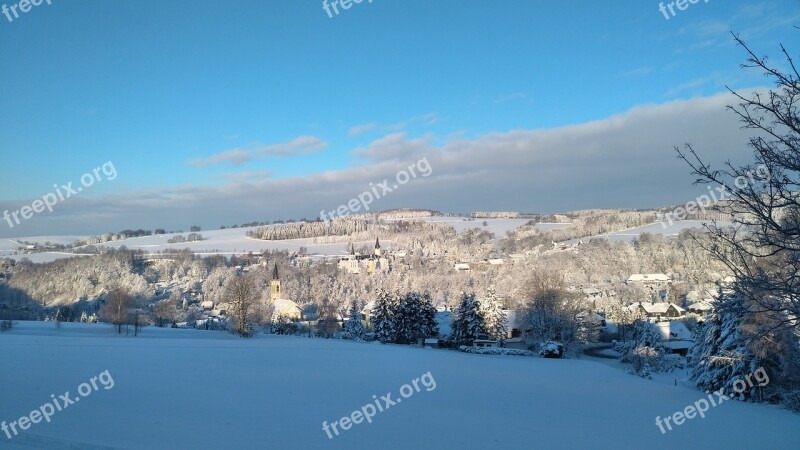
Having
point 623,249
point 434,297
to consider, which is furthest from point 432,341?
point 623,249

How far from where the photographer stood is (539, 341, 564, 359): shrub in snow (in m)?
29.2

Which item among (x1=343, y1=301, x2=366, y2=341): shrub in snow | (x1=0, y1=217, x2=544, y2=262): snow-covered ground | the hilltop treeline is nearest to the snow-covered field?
(x1=343, y1=301, x2=366, y2=341): shrub in snow

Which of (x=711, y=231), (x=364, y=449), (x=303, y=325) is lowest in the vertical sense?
(x=303, y=325)

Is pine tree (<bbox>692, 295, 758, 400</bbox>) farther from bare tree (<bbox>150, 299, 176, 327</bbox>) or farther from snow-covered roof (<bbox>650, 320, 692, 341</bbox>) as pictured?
bare tree (<bbox>150, 299, 176, 327</bbox>)

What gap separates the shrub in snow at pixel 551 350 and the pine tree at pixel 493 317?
4.27m

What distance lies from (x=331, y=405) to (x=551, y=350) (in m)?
21.8

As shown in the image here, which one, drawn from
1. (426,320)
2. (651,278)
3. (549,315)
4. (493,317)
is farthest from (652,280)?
(426,320)

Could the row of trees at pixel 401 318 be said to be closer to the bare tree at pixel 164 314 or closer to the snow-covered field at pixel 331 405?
the snow-covered field at pixel 331 405

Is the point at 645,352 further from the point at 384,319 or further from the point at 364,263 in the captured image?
the point at 364,263

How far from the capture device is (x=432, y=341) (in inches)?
1332

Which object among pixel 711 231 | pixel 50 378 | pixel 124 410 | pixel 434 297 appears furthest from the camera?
pixel 434 297

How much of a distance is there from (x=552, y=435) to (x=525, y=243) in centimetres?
11508

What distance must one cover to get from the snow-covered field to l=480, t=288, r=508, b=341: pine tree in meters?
13.2

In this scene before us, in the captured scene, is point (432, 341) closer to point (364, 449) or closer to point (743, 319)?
point (743, 319)
